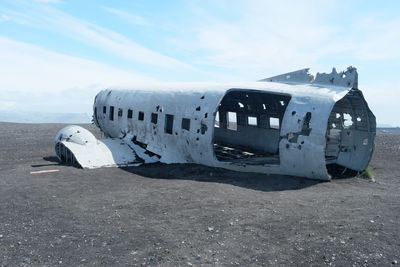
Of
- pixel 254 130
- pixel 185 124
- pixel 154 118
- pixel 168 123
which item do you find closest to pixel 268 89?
pixel 185 124

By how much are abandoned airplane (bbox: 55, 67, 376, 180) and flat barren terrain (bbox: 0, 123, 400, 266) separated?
1065mm

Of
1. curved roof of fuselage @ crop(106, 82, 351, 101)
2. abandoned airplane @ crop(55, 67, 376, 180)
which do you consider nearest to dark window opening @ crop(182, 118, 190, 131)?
abandoned airplane @ crop(55, 67, 376, 180)

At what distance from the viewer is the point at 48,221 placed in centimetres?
946

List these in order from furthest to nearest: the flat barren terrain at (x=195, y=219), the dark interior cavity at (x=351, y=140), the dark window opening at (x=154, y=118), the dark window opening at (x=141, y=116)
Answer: the dark window opening at (x=141, y=116) < the dark window opening at (x=154, y=118) < the dark interior cavity at (x=351, y=140) < the flat barren terrain at (x=195, y=219)

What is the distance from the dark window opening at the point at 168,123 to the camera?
1702 centimetres

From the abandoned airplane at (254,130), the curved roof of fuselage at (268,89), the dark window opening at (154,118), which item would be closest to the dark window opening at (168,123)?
the abandoned airplane at (254,130)

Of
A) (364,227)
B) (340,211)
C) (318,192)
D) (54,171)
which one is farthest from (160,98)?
(364,227)

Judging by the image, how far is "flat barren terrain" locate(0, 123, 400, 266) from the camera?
7.32m

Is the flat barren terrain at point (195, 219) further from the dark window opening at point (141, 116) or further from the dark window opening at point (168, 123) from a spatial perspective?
the dark window opening at point (141, 116)

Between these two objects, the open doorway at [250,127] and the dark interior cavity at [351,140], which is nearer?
the dark interior cavity at [351,140]

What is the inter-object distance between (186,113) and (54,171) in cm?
618

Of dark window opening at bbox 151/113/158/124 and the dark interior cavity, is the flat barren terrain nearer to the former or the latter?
the dark interior cavity

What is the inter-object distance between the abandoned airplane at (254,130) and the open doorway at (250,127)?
0.06 m

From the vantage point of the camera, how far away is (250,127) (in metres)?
21.8
